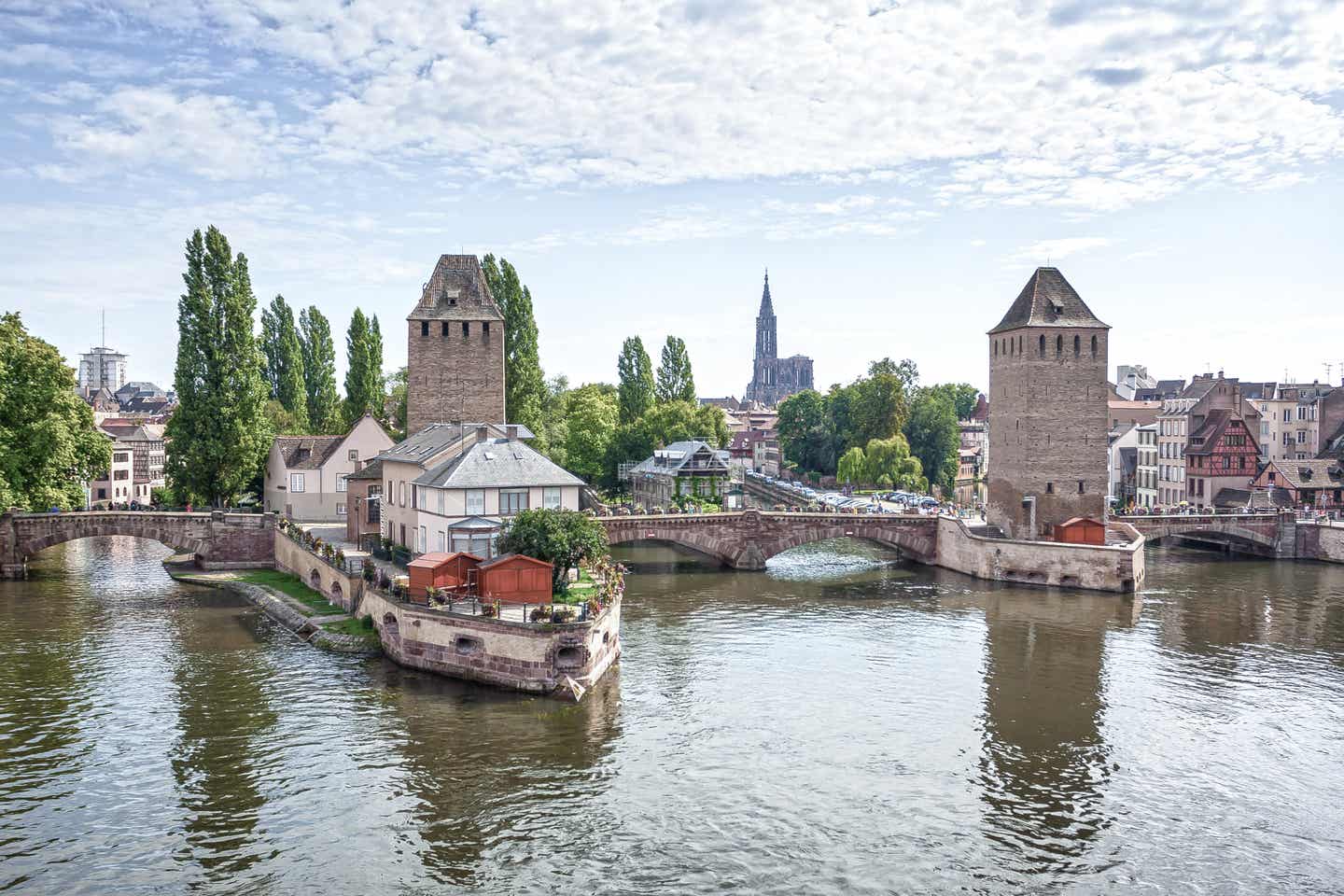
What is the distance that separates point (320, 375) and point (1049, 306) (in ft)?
235

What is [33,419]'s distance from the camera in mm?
68875

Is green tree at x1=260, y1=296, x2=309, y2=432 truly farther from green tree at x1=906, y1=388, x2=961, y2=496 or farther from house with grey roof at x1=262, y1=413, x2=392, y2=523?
green tree at x1=906, y1=388, x2=961, y2=496

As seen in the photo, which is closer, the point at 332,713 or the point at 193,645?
the point at 332,713

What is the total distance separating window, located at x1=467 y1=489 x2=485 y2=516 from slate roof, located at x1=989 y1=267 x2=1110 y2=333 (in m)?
40.7

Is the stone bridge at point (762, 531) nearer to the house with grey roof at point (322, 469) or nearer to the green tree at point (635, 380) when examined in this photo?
the house with grey roof at point (322, 469)

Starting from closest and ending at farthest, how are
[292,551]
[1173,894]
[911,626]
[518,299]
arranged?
1. [1173,894]
2. [911,626]
3. [292,551]
4. [518,299]

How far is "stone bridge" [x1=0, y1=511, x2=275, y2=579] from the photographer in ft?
232

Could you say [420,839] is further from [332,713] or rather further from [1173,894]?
[1173,894]

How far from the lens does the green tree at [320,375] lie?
356 ft

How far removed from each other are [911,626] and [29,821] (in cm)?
4041

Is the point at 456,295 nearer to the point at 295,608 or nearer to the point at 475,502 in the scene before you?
the point at 475,502

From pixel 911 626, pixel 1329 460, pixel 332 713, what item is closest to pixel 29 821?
pixel 332 713

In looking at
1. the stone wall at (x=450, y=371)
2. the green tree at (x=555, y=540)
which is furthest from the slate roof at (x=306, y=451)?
the green tree at (x=555, y=540)

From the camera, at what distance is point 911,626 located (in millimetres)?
56406
